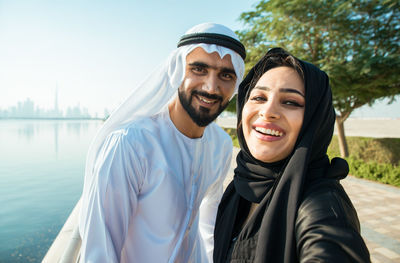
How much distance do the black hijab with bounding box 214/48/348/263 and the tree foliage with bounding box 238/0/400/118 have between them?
692 centimetres

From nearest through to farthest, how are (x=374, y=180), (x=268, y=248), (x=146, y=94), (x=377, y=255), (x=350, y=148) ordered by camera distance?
(x=268, y=248)
(x=146, y=94)
(x=377, y=255)
(x=374, y=180)
(x=350, y=148)

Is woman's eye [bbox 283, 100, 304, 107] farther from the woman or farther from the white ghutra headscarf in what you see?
the white ghutra headscarf

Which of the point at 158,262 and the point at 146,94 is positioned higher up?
the point at 146,94

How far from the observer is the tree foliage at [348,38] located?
23.5 ft

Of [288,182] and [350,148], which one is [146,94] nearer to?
[288,182]

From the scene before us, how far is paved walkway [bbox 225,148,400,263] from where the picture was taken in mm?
3727

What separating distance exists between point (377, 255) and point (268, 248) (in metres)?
3.48

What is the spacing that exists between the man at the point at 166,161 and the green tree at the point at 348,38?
674 centimetres

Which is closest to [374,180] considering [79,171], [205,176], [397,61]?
[397,61]

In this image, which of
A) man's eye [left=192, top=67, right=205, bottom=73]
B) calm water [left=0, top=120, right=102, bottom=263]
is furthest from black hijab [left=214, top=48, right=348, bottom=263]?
calm water [left=0, top=120, right=102, bottom=263]

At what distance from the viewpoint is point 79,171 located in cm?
1330

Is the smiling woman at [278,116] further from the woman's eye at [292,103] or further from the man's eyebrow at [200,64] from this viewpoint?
the man's eyebrow at [200,64]

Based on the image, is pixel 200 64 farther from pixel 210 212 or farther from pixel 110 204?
pixel 210 212

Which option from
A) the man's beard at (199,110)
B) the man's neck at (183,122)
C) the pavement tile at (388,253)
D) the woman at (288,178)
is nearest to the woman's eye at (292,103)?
the woman at (288,178)
